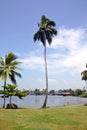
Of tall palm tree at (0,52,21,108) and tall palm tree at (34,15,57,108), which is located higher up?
tall palm tree at (34,15,57,108)

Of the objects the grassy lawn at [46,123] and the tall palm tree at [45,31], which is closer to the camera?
the grassy lawn at [46,123]

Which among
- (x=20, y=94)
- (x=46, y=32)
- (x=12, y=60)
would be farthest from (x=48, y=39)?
A: (x=20, y=94)

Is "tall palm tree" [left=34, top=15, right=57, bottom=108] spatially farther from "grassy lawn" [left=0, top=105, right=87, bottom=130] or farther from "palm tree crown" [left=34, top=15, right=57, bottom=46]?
"grassy lawn" [left=0, top=105, right=87, bottom=130]

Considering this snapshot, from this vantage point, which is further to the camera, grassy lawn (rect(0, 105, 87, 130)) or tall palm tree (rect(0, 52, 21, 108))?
tall palm tree (rect(0, 52, 21, 108))

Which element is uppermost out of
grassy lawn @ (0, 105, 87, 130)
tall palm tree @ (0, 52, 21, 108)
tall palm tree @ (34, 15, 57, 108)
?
tall palm tree @ (34, 15, 57, 108)

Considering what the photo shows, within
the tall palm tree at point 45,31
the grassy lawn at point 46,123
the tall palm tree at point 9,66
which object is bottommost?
the grassy lawn at point 46,123

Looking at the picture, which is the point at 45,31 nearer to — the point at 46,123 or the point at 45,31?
the point at 45,31

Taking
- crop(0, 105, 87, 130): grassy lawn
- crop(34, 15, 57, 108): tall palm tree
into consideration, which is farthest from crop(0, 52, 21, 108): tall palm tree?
crop(0, 105, 87, 130): grassy lawn

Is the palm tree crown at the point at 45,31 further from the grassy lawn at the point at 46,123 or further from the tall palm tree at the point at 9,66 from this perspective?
the grassy lawn at the point at 46,123

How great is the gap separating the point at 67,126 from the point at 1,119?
23.8 feet

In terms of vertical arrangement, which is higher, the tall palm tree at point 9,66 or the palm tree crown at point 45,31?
the palm tree crown at point 45,31

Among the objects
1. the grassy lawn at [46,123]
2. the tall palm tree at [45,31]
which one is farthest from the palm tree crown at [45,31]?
the grassy lawn at [46,123]

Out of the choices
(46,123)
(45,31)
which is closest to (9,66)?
(45,31)

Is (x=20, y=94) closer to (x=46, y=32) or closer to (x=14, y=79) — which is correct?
(x=14, y=79)
